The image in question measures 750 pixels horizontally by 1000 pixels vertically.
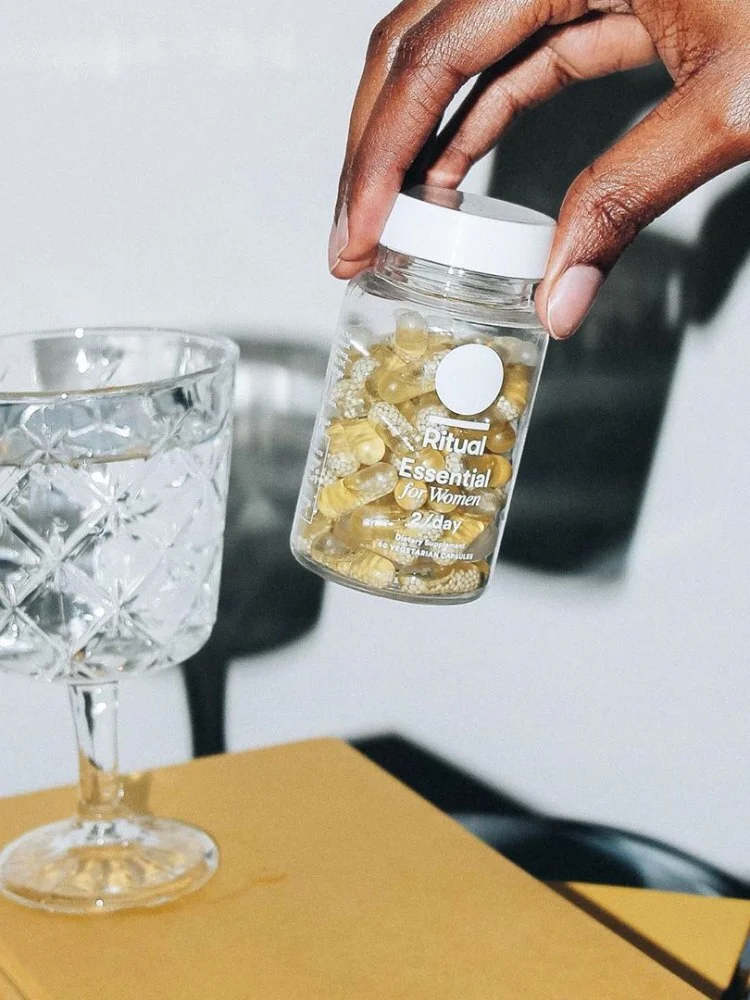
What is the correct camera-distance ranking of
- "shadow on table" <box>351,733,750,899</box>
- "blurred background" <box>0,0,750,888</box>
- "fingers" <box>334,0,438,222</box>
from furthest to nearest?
"shadow on table" <box>351,733,750,899</box> → "blurred background" <box>0,0,750,888</box> → "fingers" <box>334,0,438,222</box>

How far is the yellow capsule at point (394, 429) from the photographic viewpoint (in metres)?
0.47

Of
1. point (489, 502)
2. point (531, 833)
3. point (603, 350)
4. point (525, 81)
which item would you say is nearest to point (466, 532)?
point (489, 502)

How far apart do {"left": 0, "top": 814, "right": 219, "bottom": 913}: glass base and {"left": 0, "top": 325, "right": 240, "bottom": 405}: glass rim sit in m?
0.20

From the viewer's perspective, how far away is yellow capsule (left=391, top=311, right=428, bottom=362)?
474 mm

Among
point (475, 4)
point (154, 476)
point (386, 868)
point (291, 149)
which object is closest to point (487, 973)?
point (386, 868)

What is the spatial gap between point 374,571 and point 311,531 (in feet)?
0.13

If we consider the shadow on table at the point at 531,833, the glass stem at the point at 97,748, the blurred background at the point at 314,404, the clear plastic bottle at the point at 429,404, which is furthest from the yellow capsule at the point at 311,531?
the shadow on table at the point at 531,833

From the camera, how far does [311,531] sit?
514 mm

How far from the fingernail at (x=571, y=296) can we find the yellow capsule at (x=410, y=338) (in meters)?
0.05

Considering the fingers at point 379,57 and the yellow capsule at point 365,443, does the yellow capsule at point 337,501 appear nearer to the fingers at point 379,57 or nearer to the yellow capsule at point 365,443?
Result: the yellow capsule at point 365,443

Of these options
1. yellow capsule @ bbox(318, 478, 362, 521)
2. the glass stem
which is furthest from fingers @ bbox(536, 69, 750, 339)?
the glass stem

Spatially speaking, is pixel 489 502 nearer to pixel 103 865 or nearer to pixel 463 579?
pixel 463 579

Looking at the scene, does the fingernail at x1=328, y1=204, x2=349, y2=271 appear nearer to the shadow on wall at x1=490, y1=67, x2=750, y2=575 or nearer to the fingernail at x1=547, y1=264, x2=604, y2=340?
the fingernail at x1=547, y1=264, x2=604, y2=340

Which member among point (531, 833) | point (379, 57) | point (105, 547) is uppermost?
point (379, 57)
